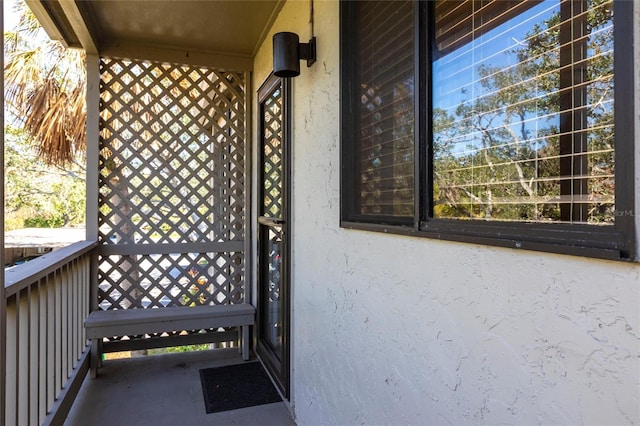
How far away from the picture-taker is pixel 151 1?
105 inches

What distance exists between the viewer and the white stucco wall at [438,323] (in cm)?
68

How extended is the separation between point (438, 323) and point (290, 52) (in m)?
1.54

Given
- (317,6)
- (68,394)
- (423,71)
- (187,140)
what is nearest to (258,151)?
(187,140)

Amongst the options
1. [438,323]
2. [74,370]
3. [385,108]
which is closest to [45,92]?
[74,370]

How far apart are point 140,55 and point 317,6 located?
79.7 inches

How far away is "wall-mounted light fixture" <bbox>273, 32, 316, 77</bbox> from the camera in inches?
80.7

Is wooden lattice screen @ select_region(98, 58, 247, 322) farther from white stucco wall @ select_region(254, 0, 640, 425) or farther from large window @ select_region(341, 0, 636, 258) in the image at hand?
large window @ select_region(341, 0, 636, 258)

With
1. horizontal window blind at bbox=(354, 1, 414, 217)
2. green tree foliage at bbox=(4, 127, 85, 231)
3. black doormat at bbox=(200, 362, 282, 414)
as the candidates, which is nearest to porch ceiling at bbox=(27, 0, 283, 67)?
horizontal window blind at bbox=(354, 1, 414, 217)

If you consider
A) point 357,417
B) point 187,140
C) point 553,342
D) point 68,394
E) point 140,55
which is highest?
point 140,55

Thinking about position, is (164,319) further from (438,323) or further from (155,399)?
(438,323)

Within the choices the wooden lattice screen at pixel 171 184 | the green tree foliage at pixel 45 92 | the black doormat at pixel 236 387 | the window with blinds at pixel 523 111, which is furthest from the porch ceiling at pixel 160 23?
the black doormat at pixel 236 387

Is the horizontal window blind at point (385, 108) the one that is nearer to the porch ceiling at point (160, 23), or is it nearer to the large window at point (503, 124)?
the large window at point (503, 124)

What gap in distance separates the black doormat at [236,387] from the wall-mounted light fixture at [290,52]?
2.11 meters

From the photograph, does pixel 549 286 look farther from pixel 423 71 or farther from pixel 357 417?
pixel 357 417
